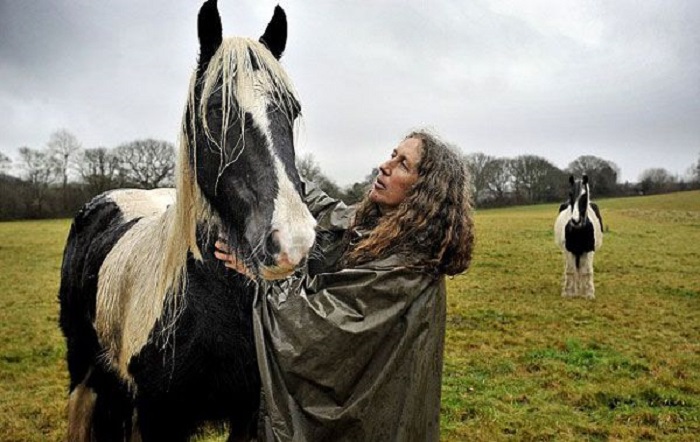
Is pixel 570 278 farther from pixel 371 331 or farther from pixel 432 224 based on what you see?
pixel 371 331

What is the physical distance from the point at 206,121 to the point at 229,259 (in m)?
0.54

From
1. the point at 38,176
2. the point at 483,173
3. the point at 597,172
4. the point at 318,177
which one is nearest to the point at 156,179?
the point at 318,177

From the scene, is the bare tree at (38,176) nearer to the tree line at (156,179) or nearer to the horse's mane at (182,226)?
the tree line at (156,179)

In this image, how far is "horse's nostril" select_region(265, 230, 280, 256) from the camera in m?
1.69

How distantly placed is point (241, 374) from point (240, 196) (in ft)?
2.87

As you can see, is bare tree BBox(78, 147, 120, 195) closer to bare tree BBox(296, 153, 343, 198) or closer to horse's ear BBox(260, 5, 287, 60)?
bare tree BBox(296, 153, 343, 198)

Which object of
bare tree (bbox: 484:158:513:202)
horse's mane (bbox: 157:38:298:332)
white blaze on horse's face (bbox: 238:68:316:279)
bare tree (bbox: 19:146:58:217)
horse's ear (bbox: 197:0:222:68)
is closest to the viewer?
white blaze on horse's face (bbox: 238:68:316:279)

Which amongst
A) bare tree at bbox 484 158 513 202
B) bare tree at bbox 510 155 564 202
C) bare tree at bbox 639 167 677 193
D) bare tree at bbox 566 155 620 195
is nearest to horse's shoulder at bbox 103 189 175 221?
bare tree at bbox 484 158 513 202

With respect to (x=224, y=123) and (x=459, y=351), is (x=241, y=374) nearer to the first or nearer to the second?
(x=224, y=123)

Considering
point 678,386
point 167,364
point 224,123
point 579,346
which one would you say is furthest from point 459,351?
point 224,123

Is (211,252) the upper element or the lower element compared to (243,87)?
lower

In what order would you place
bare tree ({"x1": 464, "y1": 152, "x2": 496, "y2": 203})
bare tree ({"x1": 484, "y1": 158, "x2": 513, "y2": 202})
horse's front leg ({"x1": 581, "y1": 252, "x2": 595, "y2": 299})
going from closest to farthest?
horse's front leg ({"x1": 581, "y1": 252, "x2": 595, "y2": 299}) < bare tree ({"x1": 464, "y1": 152, "x2": 496, "y2": 203}) < bare tree ({"x1": 484, "y1": 158, "x2": 513, "y2": 202})

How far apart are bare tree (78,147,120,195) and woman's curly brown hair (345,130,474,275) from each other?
14.8 m

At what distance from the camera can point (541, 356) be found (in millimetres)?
7012
